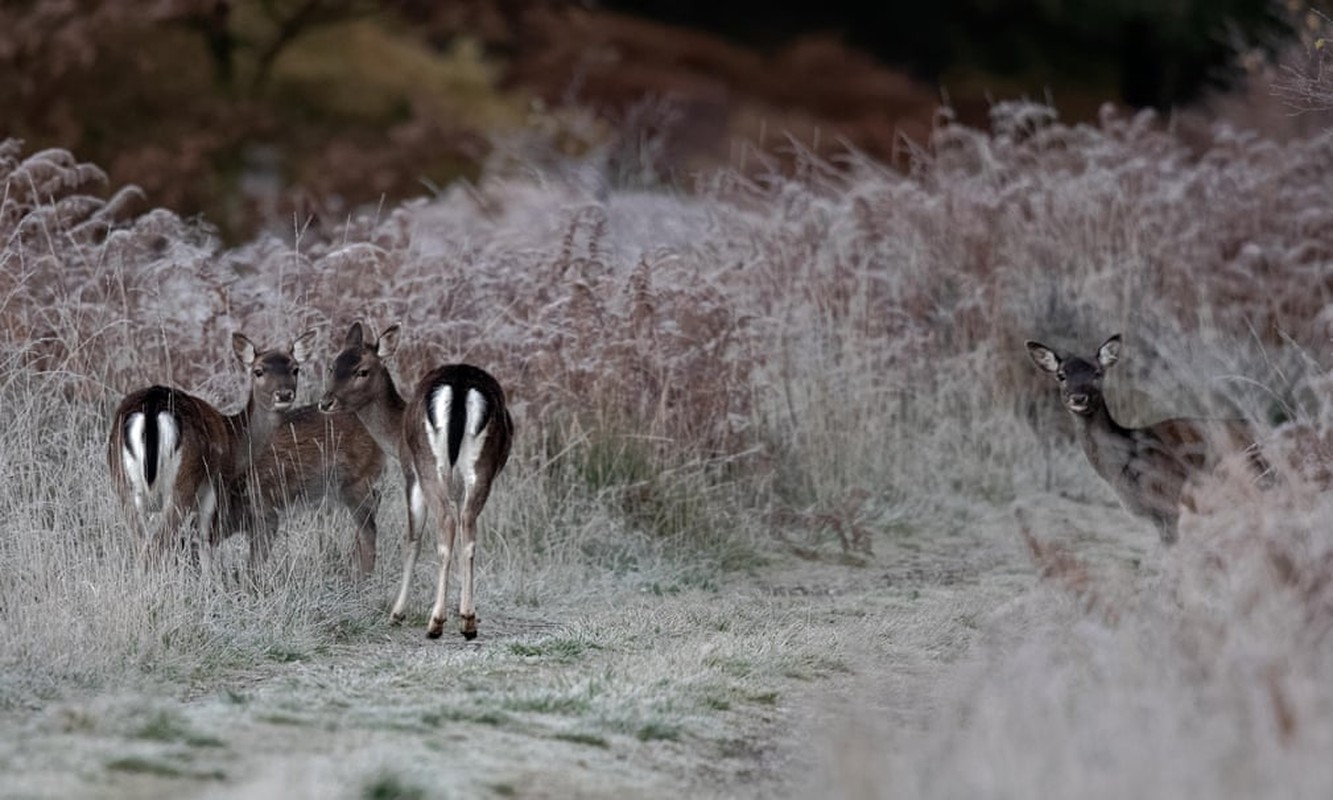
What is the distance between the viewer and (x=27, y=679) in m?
7.04

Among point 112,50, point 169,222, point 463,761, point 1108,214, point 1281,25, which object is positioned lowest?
point 463,761

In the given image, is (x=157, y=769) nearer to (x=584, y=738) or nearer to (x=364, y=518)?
(x=584, y=738)

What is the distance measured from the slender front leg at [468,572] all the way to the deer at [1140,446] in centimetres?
296

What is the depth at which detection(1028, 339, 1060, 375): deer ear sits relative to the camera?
395 inches

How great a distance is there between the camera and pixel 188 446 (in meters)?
8.41

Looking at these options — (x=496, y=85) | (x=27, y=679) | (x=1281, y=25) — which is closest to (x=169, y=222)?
(x=27, y=679)

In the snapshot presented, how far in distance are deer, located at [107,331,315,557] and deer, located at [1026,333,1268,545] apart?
11.1ft

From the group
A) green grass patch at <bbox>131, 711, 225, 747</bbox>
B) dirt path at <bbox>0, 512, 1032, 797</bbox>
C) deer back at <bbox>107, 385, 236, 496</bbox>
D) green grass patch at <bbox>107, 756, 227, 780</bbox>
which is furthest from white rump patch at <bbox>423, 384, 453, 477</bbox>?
green grass patch at <bbox>107, 756, 227, 780</bbox>

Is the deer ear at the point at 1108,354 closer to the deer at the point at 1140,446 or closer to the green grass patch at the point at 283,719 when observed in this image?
the deer at the point at 1140,446

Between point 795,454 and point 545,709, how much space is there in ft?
16.3

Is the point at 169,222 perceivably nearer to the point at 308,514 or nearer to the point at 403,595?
the point at 308,514

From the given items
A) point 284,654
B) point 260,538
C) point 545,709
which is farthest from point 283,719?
point 260,538

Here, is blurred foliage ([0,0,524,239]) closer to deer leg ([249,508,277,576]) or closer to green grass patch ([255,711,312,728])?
deer leg ([249,508,277,576])

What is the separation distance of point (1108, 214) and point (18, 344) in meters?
6.94
